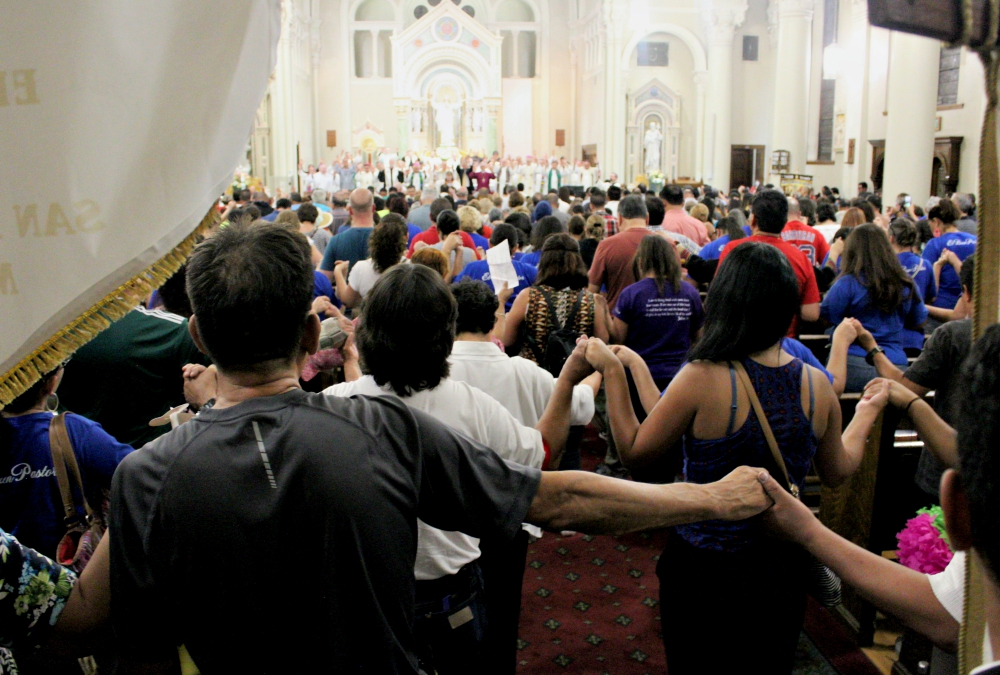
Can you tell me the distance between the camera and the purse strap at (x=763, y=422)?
2342mm

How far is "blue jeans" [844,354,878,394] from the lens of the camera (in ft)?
14.3

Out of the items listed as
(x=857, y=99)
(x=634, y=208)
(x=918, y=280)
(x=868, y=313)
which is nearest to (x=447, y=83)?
(x=857, y=99)

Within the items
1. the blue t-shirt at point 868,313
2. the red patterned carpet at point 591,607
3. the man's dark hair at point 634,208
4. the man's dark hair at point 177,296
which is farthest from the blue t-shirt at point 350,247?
the blue t-shirt at point 868,313

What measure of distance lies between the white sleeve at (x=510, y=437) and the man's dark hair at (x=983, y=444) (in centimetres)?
140

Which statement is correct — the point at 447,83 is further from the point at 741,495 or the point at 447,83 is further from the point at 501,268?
the point at 741,495

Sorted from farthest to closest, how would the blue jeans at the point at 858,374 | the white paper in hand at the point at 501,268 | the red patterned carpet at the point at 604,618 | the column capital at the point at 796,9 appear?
the column capital at the point at 796,9 < the white paper in hand at the point at 501,268 < the blue jeans at the point at 858,374 < the red patterned carpet at the point at 604,618

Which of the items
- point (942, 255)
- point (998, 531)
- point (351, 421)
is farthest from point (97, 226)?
Answer: point (942, 255)

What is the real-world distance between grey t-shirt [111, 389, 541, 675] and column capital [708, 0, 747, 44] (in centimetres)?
2914

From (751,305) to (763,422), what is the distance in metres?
0.33

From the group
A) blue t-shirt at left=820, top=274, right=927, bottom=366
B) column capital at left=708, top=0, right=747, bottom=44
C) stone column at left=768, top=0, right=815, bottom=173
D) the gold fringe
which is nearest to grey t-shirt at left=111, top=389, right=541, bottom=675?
the gold fringe

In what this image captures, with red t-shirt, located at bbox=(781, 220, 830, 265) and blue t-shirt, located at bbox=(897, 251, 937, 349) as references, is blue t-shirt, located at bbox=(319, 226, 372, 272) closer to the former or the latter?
red t-shirt, located at bbox=(781, 220, 830, 265)

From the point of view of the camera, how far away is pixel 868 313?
4.49 meters

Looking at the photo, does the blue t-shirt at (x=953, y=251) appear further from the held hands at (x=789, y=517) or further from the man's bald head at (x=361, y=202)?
the held hands at (x=789, y=517)

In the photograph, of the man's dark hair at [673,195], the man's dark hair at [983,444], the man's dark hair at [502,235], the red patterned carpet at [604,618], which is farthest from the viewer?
the man's dark hair at [673,195]
